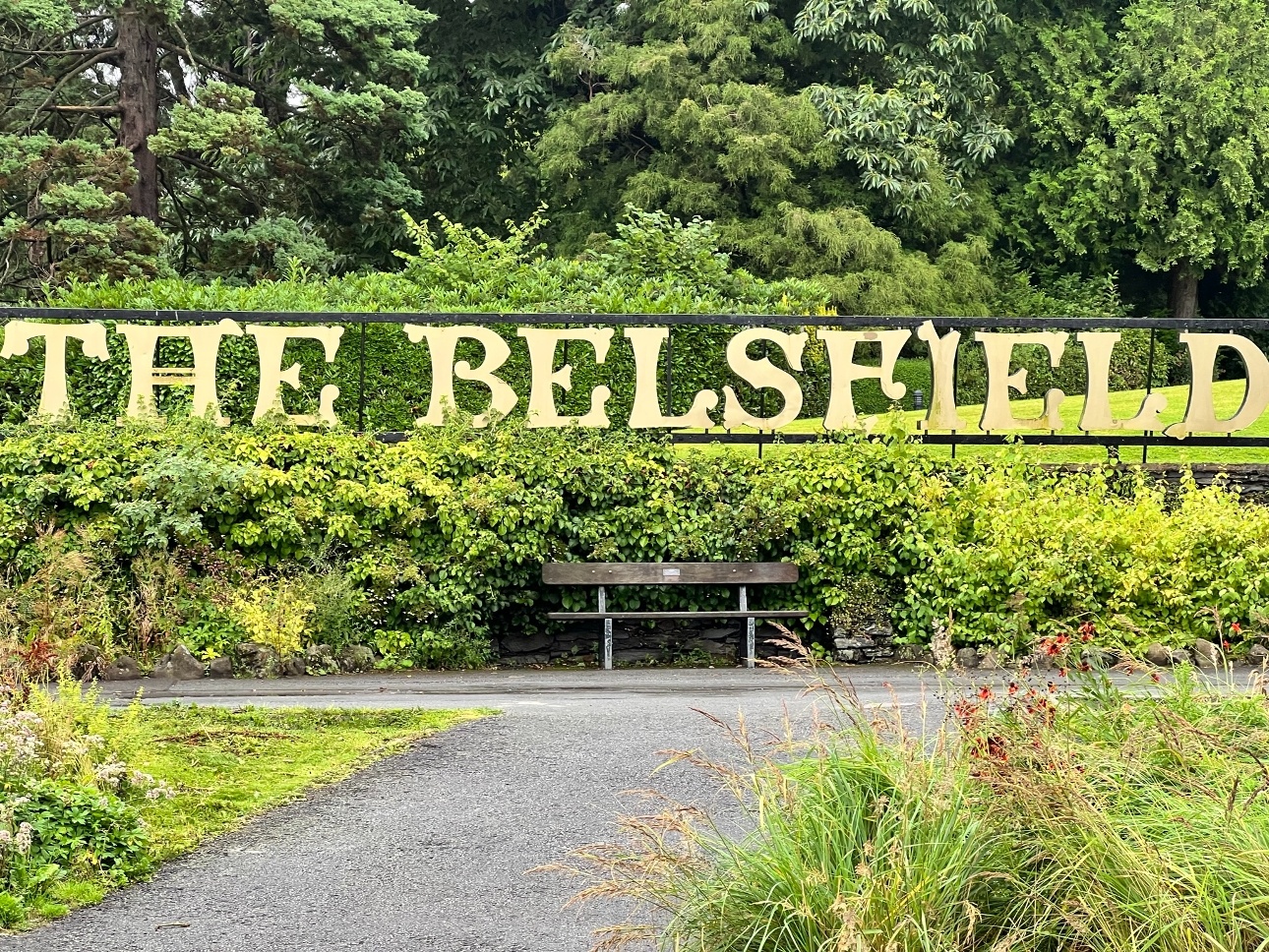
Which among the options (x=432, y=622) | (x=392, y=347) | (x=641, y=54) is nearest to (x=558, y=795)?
(x=432, y=622)

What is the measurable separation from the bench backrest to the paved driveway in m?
2.82

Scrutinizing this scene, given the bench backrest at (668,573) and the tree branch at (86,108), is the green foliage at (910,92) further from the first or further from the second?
the bench backrest at (668,573)

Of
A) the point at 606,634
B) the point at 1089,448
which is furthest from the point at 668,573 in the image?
the point at 1089,448

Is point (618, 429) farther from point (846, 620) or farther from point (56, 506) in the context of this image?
point (56, 506)

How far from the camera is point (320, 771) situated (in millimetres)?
7098

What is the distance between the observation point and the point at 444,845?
5.82 meters

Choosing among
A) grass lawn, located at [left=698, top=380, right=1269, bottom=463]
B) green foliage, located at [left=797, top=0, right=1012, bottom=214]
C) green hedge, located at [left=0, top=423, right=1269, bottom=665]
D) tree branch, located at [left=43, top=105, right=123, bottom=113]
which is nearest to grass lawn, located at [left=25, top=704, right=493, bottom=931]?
green hedge, located at [left=0, top=423, right=1269, bottom=665]

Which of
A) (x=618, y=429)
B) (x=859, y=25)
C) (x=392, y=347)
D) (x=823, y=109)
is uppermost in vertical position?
(x=859, y=25)

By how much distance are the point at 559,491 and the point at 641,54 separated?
17243mm

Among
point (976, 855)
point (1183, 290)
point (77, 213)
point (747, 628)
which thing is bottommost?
point (747, 628)

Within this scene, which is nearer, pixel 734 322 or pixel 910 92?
pixel 734 322

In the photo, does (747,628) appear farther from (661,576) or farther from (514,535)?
(514,535)

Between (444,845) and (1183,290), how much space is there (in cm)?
3174

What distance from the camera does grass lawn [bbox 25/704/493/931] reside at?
19.3 ft
